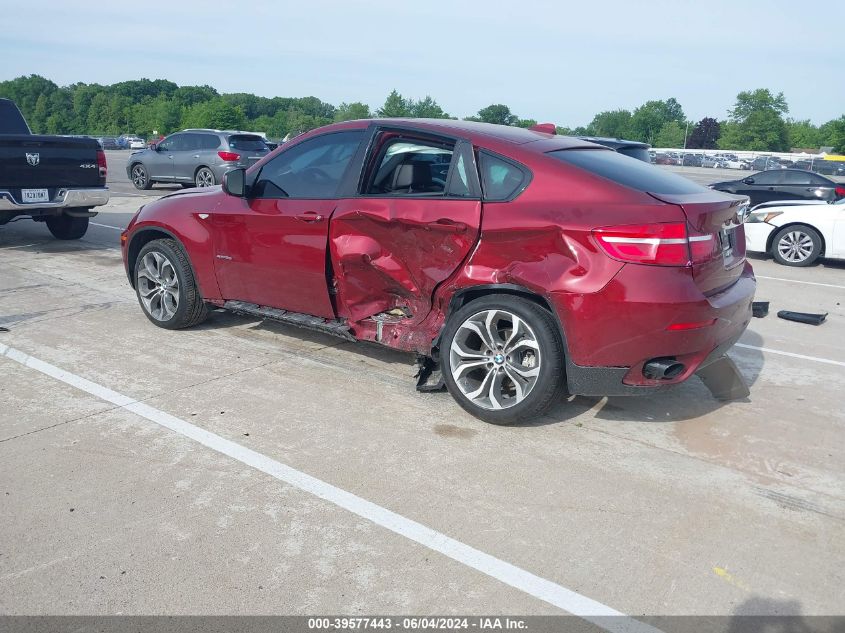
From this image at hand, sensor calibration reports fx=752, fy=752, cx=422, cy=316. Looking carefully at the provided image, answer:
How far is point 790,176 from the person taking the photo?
16.5 meters

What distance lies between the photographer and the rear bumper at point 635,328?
3865mm

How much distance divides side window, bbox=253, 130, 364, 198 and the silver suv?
12.9m

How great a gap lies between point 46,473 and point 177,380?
1418 mm

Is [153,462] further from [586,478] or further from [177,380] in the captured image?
[586,478]

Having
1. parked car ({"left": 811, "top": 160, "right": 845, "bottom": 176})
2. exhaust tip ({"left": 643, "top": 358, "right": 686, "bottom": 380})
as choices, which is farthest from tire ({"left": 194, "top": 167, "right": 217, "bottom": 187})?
parked car ({"left": 811, "top": 160, "right": 845, "bottom": 176})

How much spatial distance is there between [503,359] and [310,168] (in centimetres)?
203

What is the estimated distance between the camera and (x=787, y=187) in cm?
1623

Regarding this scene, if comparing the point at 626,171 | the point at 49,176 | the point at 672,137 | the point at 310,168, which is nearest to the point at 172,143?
the point at 49,176

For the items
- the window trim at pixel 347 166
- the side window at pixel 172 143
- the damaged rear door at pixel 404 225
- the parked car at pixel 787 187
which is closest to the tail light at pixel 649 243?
the damaged rear door at pixel 404 225

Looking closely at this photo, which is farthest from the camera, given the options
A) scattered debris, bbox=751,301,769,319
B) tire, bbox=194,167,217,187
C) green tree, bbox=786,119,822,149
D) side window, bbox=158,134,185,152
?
green tree, bbox=786,119,822,149

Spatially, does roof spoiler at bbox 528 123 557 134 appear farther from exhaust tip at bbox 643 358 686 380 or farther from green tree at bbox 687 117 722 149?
green tree at bbox 687 117 722 149

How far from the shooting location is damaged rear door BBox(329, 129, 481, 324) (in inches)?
176

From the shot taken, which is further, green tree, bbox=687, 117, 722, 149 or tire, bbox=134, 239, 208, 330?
green tree, bbox=687, 117, 722, 149

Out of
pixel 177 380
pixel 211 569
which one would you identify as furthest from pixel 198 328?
pixel 211 569
